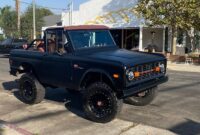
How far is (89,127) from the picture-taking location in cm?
734

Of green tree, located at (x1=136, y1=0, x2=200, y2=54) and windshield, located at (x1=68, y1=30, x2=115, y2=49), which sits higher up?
green tree, located at (x1=136, y1=0, x2=200, y2=54)

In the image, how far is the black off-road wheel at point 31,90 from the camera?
9305 millimetres

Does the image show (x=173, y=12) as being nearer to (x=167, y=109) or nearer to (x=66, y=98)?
(x=66, y=98)

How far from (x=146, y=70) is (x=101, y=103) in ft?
3.95

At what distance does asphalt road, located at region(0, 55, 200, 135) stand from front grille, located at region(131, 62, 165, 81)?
904 mm

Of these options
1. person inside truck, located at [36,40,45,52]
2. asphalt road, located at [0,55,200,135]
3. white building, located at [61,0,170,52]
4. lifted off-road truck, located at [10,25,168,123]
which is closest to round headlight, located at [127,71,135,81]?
lifted off-road truck, located at [10,25,168,123]

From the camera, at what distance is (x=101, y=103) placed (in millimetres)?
7664

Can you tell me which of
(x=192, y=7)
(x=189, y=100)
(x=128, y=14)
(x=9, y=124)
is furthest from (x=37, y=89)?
(x=128, y=14)

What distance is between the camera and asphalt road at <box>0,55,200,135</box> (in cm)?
739

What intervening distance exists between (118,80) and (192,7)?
1635 cm

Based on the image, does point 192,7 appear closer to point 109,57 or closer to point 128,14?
point 128,14

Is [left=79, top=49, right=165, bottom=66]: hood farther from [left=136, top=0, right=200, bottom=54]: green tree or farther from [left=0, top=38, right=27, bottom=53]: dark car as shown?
[left=0, top=38, right=27, bottom=53]: dark car

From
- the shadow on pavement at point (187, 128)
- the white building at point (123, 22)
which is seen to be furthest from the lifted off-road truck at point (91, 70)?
the white building at point (123, 22)

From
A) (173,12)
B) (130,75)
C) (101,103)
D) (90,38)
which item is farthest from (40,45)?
(173,12)
